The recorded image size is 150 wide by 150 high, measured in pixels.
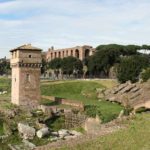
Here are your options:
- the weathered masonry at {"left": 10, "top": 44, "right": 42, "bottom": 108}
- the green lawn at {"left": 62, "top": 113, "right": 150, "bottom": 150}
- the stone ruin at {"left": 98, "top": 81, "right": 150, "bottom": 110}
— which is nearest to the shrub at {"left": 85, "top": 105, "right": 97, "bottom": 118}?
the stone ruin at {"left": 98, "top": 81, "right": 150, "bottom": 110}

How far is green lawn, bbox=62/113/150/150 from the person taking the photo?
664 inches

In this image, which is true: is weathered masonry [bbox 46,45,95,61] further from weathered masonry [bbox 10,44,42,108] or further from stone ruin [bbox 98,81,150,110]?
weathered masonry [bbox 10,44,42,108]

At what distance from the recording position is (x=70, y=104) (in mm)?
40312

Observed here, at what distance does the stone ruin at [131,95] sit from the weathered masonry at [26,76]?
8.19 m

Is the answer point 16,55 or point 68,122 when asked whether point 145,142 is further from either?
point 16,55

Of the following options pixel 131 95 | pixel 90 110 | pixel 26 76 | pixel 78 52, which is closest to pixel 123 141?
pixel 90 110

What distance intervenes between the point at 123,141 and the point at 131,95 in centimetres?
2514

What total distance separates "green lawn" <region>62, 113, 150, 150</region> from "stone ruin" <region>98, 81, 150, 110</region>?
51.7 ft

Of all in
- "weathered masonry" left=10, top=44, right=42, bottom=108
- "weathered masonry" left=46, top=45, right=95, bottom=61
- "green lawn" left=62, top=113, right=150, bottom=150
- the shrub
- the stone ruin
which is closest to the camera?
"green lawn" left=62, top=113, right=150, bottom=150

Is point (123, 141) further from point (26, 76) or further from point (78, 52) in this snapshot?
point (78, 52)

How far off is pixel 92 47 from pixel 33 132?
7938cm

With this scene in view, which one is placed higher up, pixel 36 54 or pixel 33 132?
pixel 36 54

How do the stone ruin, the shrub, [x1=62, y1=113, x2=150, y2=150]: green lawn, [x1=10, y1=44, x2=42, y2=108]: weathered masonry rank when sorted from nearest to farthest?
[x1=62, y1=113, x2=150, y2=150]: green lawn < the shrub < the stone ruin < [x1=10, y1=44, x2=42, y2=108]: weathered masonry

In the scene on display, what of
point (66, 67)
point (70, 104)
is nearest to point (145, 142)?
point (70, 104)
